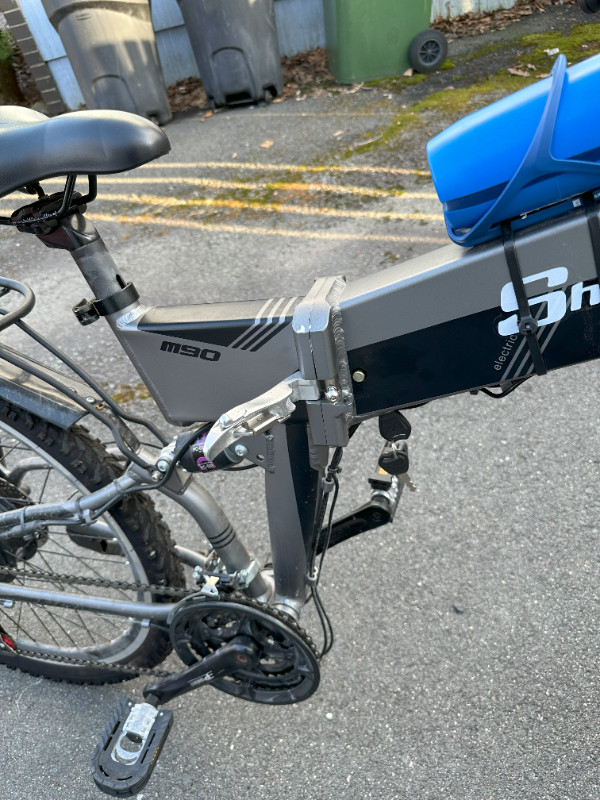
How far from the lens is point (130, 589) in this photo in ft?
5.99

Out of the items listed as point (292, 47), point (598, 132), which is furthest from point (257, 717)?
point (292, 47)

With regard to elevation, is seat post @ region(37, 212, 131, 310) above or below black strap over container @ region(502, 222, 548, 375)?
above

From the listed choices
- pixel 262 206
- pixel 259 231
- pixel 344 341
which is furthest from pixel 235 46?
pixel 344 341

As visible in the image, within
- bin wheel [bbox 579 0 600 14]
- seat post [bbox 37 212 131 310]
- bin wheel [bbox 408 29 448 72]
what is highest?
bin wheel [bbox 579 0 600 14]

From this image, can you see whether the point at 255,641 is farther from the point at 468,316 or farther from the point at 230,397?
the point at 468,316

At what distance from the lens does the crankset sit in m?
1.71

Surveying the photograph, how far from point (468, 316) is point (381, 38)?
18.2 feet

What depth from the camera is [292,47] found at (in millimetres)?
6762

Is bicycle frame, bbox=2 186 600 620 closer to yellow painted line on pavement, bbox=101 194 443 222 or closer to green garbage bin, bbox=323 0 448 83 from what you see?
yellow painted line on pavement, bbox=101 194 443 222

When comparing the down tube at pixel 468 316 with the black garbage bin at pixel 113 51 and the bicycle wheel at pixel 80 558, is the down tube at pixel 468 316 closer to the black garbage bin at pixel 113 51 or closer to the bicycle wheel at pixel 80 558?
the bicycle wheel at pixel 80 558

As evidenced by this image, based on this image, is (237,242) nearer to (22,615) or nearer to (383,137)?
(383,137)

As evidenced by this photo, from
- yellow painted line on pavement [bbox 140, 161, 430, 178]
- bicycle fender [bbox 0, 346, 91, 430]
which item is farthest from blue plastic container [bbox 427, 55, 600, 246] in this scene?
yellow painted line on pavement [bbox 140, 161, 430, 178]

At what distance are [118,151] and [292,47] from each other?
20.7ft

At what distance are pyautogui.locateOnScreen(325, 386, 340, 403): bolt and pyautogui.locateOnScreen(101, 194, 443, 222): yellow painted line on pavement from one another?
10.2 ft
